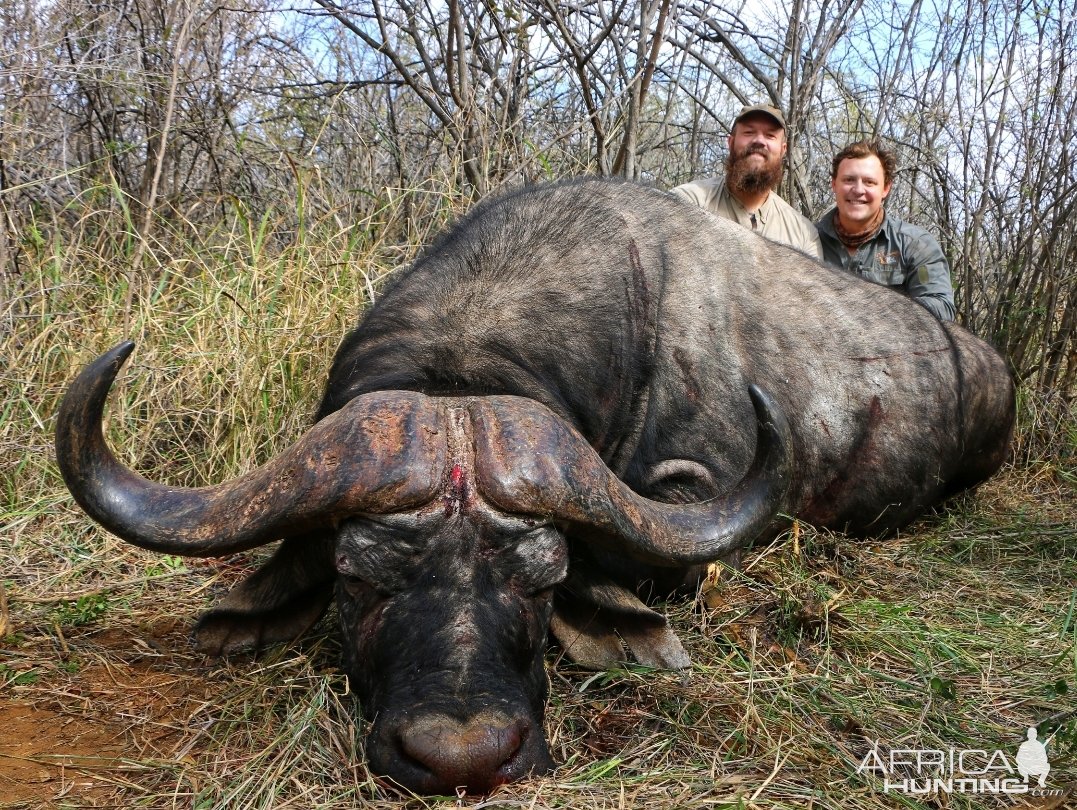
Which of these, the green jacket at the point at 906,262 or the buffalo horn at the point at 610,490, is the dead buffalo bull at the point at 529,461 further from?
the green jacket at the point at 906,262

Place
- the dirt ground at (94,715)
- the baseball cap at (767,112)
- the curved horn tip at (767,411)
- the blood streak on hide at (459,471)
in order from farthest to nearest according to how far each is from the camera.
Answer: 1. the baseball cap at (767,112)
2. the curved horn tip at (767,411)
3. the blood streak on hide at (459,471)
4. the dirt ground at (94,715)

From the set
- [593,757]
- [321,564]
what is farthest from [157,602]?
[593,757]

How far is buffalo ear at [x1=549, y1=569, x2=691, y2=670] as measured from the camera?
3.02m

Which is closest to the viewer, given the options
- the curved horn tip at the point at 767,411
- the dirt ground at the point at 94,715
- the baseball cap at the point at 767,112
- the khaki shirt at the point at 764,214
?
the dirt ground at the point at 94,715

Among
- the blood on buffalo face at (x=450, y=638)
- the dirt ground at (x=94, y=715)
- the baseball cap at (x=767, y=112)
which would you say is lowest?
the dirt ground at (x=94, y=715)

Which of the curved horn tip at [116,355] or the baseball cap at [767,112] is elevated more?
the baseball cap at [767,112]

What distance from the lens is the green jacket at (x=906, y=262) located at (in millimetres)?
6145

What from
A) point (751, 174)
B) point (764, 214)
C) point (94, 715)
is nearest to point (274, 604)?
point (94, 715)

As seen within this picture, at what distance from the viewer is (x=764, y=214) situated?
6.29 m

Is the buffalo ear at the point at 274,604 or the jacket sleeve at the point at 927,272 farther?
the jacket sleeve at the point at 927,272

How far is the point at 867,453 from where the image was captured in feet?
Result: 15.4

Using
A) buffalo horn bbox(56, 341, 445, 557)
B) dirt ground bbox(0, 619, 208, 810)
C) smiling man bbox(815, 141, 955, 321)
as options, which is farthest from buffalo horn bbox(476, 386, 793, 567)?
smiling man bbox(815, 141, 955, 321)

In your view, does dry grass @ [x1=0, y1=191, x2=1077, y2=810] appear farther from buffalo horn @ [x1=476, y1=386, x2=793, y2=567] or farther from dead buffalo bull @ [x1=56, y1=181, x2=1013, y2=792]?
buffalo horn @ [x1=476, y1=386, x2=793, y2=567]

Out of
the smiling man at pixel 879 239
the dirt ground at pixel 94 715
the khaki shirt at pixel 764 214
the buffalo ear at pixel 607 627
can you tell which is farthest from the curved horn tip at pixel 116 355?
the smiling man at pixel 879 239
